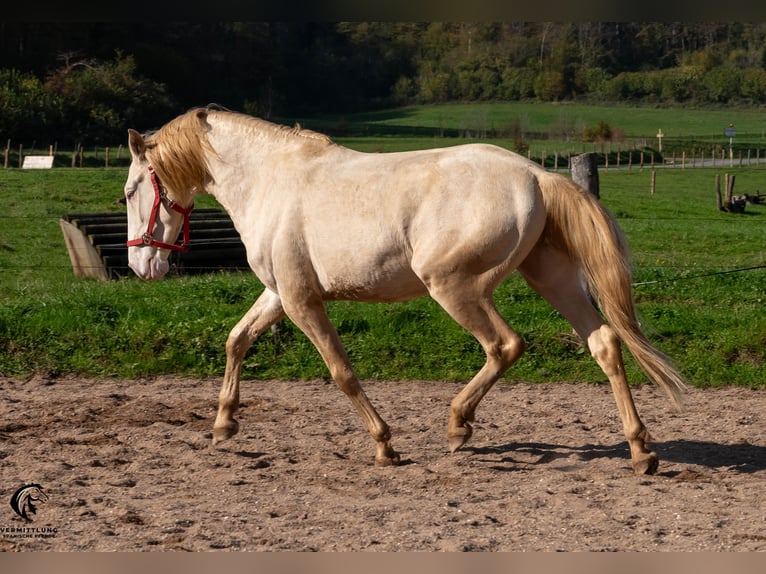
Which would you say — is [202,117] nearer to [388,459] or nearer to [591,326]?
[388,459]

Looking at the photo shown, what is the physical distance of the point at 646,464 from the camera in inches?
201

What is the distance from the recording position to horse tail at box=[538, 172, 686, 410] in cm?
506

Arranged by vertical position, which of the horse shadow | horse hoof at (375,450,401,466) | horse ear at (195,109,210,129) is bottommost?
the horse shadow

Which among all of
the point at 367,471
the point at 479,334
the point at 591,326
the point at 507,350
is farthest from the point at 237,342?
the point at 591,326

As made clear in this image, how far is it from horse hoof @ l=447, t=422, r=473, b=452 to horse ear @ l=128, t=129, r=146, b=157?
2.47 m

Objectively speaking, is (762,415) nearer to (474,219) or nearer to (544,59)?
(474,219)

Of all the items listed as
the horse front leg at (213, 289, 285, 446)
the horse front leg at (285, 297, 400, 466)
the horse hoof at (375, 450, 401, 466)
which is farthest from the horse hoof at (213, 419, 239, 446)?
the horse hoof at (375, 450, 401, 466)

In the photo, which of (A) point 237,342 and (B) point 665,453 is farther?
(A) point 237,342

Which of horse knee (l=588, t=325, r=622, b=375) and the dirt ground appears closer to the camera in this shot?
the dirt ground

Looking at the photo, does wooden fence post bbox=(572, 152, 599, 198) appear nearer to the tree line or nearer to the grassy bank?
the grassy bank

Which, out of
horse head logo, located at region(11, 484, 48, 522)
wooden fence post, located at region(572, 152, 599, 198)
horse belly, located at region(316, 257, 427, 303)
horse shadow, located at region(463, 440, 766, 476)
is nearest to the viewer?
horse head logo, located at region(11, 484, 48, 522)

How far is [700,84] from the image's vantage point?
116 feet

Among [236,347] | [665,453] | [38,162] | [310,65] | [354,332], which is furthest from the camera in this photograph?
[310,65]

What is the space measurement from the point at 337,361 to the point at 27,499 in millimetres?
1762
